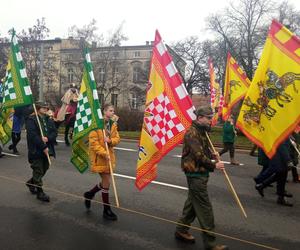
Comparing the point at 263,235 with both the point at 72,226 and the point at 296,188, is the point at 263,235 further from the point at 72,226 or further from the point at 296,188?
the point at 296,188

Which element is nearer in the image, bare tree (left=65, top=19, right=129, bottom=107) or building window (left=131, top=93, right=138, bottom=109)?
bare tree (left=65, top=19, right=129, bottom=107)

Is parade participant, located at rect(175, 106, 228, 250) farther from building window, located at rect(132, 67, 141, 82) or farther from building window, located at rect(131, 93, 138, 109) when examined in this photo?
building window, located at rect(131, 93, 138, 109)

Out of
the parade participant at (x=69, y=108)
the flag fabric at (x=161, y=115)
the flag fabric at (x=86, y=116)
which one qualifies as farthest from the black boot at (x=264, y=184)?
the parade participant at (x=69, y=108)

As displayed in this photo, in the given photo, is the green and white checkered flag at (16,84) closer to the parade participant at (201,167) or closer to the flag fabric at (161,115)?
the flag fabric at (161,115)

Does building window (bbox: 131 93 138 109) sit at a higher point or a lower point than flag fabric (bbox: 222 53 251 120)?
lower

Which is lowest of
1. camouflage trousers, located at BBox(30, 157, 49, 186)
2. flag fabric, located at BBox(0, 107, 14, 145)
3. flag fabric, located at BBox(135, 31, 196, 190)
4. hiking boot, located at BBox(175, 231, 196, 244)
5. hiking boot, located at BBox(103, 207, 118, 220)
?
hiking boot, located at BBox(103, 207, 118, 220)

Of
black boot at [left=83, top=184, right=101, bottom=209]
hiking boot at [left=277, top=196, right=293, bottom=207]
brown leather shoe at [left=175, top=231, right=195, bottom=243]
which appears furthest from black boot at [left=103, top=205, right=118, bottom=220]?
hiking boot at [left=277, top=196, right=293, bottom=207]

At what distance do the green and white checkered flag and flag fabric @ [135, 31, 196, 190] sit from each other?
2.45 meters

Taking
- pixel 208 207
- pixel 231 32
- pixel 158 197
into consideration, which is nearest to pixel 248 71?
pixel 231 32

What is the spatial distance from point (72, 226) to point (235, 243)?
89.3 inches

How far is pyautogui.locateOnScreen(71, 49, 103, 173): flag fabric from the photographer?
20.7 ft

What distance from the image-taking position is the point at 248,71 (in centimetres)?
3853

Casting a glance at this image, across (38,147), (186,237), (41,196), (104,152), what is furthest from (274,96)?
(41,196)

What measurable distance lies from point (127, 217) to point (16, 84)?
10.4ft
